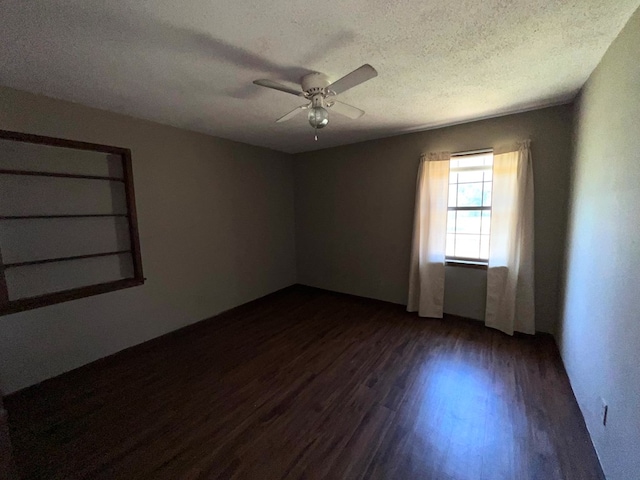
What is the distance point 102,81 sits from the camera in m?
1.91

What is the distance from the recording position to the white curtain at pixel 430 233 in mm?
3217

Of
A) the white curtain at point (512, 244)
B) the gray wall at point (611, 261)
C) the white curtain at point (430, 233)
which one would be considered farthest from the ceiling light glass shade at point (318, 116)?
the white curtain at point (512, 244)

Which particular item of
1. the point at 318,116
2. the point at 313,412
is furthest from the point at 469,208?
the point at 313,412

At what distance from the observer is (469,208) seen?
3.23 m

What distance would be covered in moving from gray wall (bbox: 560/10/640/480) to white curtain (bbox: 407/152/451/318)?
1.28 metres

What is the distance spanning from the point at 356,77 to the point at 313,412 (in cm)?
233

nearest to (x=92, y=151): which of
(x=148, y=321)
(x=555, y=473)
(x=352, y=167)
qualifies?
(x=148, y=321)

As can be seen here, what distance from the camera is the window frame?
202cm

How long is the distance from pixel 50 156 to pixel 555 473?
435cm

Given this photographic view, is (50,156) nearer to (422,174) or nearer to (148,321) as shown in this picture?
(148,321)

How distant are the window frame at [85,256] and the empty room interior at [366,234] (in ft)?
0.07

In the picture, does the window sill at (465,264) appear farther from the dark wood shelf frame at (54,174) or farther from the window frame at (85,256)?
the dark wood shelf frame at (54,174)

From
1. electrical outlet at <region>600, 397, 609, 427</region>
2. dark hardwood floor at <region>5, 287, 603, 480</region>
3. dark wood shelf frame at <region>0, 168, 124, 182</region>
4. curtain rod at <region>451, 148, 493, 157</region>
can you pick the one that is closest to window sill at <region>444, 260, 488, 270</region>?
dark hardwood floor at <region>5, 287, 603, 480</region>

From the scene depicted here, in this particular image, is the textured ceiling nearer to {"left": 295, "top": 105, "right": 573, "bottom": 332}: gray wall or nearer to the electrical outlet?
{"left": 295, "top": 105, "right": 573, "bottom": 332}: gray wall
